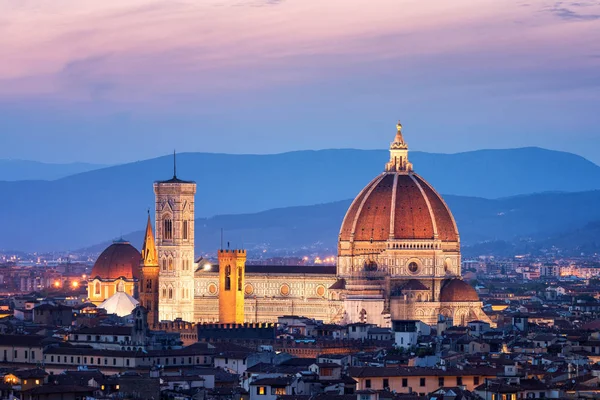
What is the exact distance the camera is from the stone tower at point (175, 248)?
149500 millimetres

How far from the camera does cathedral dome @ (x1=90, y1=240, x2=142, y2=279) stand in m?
168

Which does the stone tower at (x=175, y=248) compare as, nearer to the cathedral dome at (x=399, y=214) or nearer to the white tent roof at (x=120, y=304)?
the white tent roof at (x=120, y=304)

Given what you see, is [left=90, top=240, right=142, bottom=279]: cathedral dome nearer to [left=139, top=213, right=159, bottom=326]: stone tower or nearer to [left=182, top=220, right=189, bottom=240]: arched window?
[left=182, top=220, right=189, bottom=240]: arched window

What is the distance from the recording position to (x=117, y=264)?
16862cm

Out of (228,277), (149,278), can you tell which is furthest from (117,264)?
(149,278)

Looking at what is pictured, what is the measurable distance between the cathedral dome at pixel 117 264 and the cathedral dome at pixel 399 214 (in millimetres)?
23786

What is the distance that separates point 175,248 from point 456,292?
737 inches

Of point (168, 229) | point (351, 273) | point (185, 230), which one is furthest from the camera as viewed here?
point (185, 230)

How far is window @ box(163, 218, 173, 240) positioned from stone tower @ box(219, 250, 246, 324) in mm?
3695

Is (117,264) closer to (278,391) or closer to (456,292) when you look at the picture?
(456,292)

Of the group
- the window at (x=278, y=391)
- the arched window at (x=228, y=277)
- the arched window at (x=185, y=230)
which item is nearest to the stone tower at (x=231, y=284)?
the arched window at (x=228, y=277)

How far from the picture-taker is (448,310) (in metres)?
144

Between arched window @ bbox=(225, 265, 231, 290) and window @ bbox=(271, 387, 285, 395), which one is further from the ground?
arched window @ bbox=(225, 265, 231, 290)

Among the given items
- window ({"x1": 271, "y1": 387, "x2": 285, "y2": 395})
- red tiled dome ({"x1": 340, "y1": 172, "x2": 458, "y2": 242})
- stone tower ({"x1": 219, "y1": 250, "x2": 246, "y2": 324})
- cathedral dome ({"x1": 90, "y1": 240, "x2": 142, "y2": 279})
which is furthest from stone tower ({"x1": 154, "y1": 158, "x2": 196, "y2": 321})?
window ({"x1": 271, "y1": 387, "x2": 285, "y2": 395})
